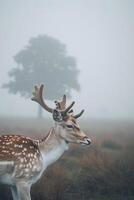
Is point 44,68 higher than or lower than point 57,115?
higher

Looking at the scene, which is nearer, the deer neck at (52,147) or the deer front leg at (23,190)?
the deer front leg at (23,190)

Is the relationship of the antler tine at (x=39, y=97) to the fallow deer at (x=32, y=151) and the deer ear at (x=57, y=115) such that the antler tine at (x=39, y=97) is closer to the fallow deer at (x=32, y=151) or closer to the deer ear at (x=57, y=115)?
the fallow deer at (x=32, y=151)

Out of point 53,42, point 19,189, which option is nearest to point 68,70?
point 53,42

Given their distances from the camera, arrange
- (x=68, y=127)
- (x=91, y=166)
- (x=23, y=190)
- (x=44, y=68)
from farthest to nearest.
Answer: (x=44, y=68), (x=91, y=166), (x=68, y=127), (x=23, y=190)

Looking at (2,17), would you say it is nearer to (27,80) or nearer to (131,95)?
(27,80)

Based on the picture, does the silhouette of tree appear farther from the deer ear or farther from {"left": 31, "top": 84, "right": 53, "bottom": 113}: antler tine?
the deer ear

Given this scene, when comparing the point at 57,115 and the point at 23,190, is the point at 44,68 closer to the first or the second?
the point at 57,115

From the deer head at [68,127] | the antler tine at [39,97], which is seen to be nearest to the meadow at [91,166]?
the antler tine at [39,97]

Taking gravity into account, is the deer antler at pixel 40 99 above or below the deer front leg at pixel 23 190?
above

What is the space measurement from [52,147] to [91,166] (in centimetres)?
48

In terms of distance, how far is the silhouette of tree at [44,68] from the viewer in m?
2.86

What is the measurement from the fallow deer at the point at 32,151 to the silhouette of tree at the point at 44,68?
0.35m

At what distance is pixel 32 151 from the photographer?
2.33 m

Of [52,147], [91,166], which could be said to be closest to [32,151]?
[52,147]
